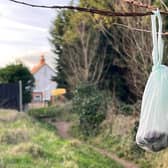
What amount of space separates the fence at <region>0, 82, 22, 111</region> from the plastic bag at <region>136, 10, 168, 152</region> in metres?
17.9

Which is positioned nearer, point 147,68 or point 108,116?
point 147,68

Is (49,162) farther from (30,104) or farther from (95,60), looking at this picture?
(30,104)

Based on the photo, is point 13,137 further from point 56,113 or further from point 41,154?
point 56,113

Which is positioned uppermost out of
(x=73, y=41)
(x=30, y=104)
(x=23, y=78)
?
(x=73, y=41)

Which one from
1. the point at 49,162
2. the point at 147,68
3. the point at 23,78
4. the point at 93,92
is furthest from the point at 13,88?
the point at 49,162

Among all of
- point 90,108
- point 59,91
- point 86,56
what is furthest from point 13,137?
point 59,91

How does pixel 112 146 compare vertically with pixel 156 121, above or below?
below

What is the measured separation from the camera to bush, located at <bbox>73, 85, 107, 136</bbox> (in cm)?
1513

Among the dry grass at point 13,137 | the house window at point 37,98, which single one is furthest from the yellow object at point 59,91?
the dry grass at point 13,137

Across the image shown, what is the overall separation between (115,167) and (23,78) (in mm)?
13511

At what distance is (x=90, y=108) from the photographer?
51.5 ft

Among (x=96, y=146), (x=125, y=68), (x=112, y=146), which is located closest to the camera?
(x=112, y=146)

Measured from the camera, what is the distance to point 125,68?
15938 mm

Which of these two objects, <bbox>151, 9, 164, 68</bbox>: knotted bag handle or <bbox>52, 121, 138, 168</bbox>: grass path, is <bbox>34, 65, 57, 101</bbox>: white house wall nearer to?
<bbox>52, 121, 138, 168</bbox>: grass path
